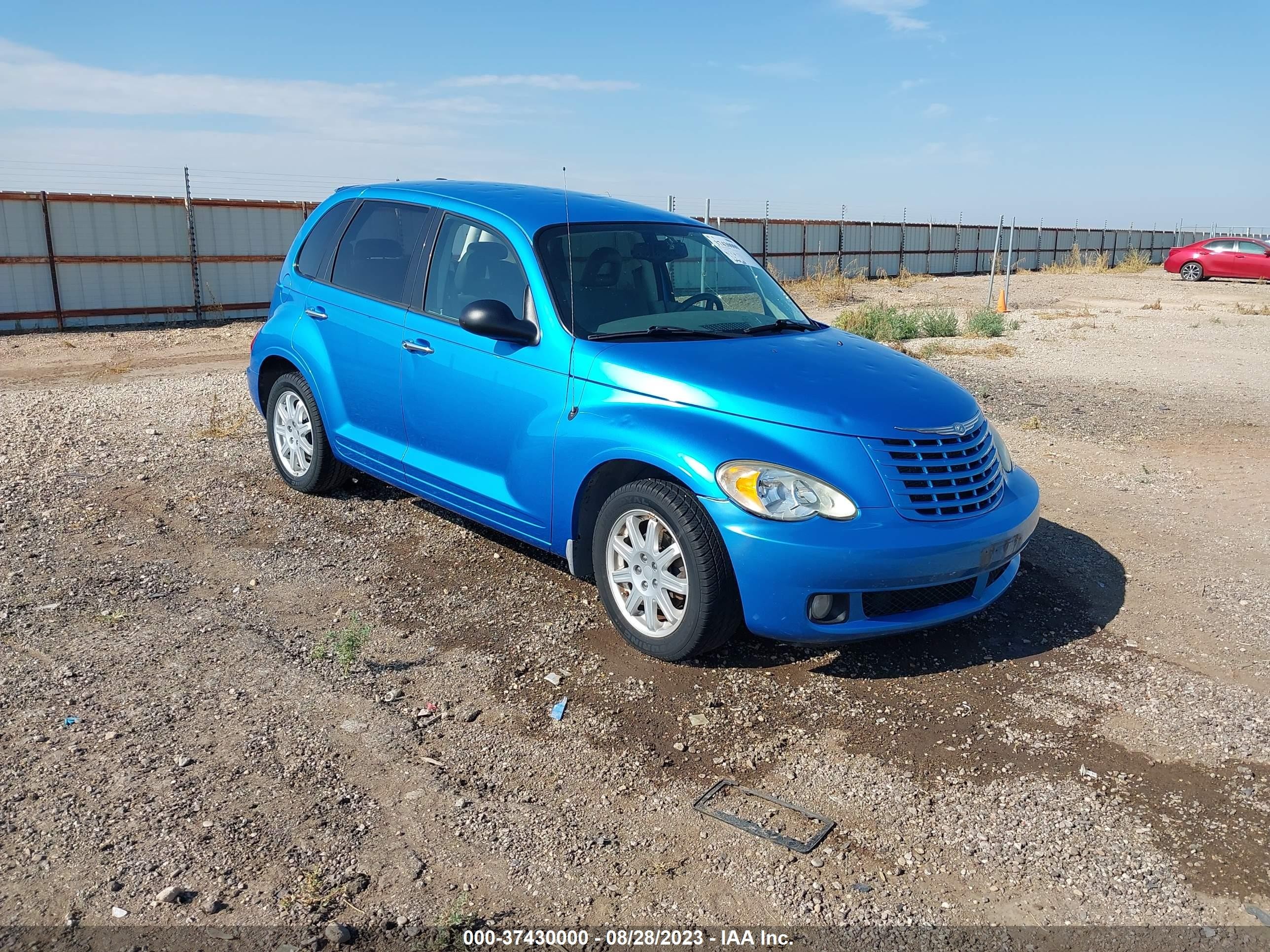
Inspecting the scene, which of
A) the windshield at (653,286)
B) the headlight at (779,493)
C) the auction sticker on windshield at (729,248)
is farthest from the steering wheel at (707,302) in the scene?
the headlight at (779,493)

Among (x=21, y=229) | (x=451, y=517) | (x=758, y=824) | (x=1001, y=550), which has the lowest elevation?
(x=758, y=824)

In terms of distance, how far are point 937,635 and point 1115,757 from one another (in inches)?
44.3

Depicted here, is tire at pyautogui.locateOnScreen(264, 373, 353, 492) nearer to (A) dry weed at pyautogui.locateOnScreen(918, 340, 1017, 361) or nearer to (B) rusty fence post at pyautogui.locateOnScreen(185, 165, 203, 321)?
(A) dry weed at pyautogui.locateOnScreen(918, 340, 1017, 361)

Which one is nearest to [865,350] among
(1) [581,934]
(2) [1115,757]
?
(2) [1115,757]

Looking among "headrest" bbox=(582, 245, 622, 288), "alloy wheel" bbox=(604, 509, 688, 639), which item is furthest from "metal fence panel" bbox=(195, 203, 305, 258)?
"alloy wheel" bbox=(604, 509, 688, 639)

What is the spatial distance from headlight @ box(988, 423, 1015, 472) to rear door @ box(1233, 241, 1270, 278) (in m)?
33.0

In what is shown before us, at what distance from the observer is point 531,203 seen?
17.0 feet

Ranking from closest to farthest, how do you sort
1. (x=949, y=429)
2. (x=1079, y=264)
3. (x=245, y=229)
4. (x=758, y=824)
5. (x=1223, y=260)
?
(x=758, y=824) → (x=949, y=429) → (x=245, y=229) → (x=1223, y=260) → (x=1079, y=264)

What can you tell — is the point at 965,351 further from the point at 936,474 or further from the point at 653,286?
the point at 936,474

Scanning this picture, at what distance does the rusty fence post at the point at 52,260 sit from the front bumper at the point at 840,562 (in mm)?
16368

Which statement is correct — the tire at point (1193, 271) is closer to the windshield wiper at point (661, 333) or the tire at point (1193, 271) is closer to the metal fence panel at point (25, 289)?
the metal fence panel at point (25, 289)

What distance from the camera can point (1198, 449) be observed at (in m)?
8.33

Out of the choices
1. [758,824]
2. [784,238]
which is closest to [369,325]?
[758,824]

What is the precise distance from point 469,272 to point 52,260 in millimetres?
14538
